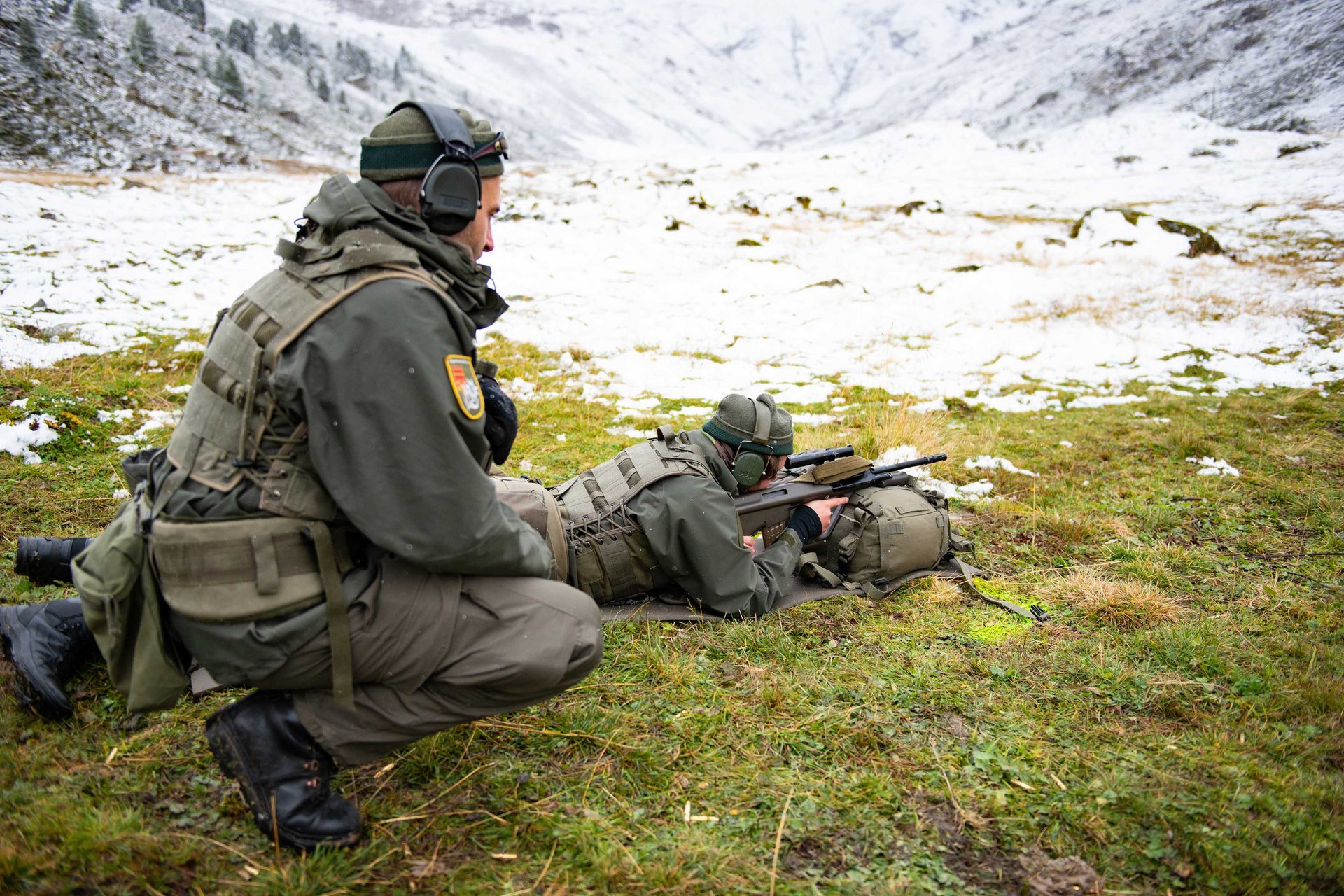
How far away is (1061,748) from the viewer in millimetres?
2992

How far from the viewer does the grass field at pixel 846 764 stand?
2.35 metres

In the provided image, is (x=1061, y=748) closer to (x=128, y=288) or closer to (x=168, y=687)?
(x=168, y=687)

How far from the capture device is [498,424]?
2717 mm

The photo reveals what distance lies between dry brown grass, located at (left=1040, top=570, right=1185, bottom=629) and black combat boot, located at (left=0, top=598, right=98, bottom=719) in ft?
16.2

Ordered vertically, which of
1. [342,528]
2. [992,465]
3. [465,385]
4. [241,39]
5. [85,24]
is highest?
[241,39]

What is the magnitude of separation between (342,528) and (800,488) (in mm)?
3117

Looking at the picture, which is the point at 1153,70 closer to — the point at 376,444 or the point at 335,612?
the point at 376,444

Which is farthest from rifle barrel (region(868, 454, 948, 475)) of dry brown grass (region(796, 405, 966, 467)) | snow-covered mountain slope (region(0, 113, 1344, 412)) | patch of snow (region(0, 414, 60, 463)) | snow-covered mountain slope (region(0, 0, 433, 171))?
snow-covered mountain slope (region(0, 0, 433, 171))

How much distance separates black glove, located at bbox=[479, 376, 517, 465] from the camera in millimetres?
2715

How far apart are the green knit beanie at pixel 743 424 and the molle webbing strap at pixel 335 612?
2.54 metres

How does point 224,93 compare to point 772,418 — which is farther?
point 224,93

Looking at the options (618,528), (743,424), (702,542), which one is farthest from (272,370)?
(743,424)

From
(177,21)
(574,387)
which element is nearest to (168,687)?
(574,387)

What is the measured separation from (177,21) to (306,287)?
2663 inches
